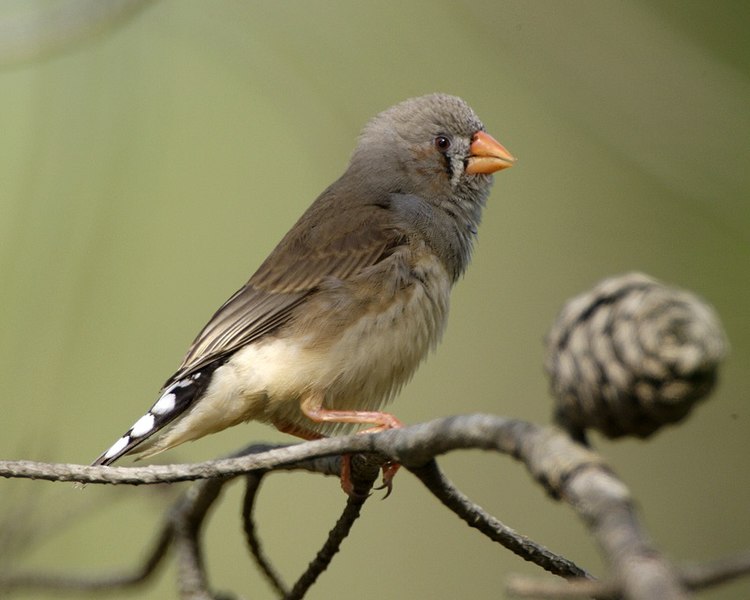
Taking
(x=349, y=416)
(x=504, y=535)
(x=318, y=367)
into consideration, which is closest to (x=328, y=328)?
(x=318, y=367)

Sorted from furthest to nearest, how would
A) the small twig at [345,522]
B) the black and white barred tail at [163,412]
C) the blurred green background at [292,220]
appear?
the blurred green background at [292,220], the black and white barred tail at [163,412], the small twig at [345,522]

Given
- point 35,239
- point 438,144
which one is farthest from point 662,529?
point 35,239

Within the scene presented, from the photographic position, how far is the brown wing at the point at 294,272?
3217 mm

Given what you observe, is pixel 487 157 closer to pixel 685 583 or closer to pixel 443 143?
pixel 443 143

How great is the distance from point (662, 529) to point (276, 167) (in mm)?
2949

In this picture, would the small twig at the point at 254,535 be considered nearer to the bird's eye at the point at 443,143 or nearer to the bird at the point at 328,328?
the bird at the point at 328,328

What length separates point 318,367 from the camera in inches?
122

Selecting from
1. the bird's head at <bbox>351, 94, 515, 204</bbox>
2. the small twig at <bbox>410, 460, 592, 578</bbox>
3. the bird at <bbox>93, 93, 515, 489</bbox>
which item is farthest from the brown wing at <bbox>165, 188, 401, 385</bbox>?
the small twig at <bbox>410, 460, 592, 578</bbox>

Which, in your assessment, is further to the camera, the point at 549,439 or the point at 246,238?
the point at 246,238

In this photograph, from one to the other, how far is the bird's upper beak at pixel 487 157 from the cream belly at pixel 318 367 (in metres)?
0.75

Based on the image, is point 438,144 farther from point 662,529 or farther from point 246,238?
point 662,529

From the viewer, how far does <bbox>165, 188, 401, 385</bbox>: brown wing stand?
322cm

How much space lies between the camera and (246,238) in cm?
552

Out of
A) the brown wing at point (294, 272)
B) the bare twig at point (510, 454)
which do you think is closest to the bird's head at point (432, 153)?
the brown wing at point (294, 272)
